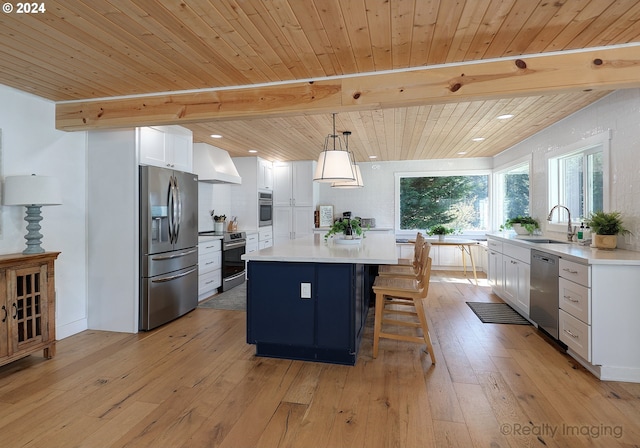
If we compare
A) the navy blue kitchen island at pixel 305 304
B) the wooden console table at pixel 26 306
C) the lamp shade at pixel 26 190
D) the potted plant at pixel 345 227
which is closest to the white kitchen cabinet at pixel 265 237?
the potted plant at pixel 345 227

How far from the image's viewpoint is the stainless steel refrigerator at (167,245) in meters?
3.61

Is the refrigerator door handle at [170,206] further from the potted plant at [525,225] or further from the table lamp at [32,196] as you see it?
the potted plant at [525,225]

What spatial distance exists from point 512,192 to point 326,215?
3.54 meters

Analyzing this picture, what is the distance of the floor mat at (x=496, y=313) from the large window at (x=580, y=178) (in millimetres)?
1284

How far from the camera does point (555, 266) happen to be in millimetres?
3117

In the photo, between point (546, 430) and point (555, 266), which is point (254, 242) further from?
point (546, 430)

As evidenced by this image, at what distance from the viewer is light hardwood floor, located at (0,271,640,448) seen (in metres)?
1.91

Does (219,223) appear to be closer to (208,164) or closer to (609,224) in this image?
(208,164)

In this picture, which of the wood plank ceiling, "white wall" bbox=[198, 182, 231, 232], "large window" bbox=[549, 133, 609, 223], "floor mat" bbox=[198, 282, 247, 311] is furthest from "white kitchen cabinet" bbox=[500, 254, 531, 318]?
"white wall" bbox=[198, 182, 231, 232]

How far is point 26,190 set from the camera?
2.79 metres

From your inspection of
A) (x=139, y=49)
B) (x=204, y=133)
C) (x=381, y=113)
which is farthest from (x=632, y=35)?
(x=204, y=133)

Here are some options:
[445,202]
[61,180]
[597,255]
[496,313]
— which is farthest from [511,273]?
[61,180]

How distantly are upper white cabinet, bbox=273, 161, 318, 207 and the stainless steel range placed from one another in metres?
1.56

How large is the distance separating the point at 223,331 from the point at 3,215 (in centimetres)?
215
